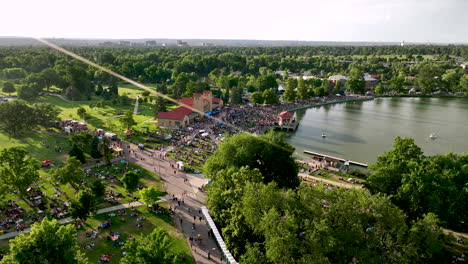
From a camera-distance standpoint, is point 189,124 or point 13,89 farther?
point 13,89

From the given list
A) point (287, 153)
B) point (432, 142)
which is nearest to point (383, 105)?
point (432, 142)

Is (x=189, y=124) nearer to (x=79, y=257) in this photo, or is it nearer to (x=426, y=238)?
(x=79, y=257)

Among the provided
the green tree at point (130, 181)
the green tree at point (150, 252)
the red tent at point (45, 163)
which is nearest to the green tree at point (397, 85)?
the green tree at point (130, 181)

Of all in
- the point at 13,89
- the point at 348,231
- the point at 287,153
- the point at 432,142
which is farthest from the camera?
the point at 13,89

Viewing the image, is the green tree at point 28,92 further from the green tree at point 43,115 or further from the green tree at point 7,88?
the green tree at point 43,115

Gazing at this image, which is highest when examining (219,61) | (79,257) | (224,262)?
(219,61)

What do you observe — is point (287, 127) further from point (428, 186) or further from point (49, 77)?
point (49, 77)

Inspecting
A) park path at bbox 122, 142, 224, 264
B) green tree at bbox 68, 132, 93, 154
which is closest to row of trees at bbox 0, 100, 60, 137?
green tree at bbox 68, 132, 93, 154
